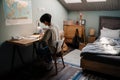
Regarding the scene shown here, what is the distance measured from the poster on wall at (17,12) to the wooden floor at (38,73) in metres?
1.12

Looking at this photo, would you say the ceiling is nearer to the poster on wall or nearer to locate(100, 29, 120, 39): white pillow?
locate(100, 29, 120, 39): white pillow

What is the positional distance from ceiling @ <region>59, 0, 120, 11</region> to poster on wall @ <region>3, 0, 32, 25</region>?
68.1 inches

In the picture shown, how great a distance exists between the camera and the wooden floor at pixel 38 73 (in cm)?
265

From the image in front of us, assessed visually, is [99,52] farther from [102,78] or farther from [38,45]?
[38,45]

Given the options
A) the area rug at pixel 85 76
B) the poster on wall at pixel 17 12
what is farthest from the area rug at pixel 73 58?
the poster on wall at pixel 17 12

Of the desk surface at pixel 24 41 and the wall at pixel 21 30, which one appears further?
the wall at pixel 21 30

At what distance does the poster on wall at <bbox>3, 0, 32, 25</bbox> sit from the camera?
268cm

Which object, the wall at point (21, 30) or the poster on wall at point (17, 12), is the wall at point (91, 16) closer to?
the wall at point (21, 30)

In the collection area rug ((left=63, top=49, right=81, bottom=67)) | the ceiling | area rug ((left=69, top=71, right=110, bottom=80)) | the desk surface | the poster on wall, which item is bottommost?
area rug ((left=69, top=71, right=110, bottom=80))

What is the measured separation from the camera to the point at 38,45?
3354mm

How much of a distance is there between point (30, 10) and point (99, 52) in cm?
196

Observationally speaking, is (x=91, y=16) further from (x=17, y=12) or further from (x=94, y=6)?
(x=17, y=12)

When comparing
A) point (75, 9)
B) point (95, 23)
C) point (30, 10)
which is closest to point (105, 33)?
point (95, 23)

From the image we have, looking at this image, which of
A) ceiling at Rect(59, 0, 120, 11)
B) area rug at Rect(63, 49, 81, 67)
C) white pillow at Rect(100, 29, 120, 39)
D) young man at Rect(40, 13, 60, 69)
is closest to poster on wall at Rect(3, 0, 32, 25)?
young man at Rect(40, 13, 60, 69)
